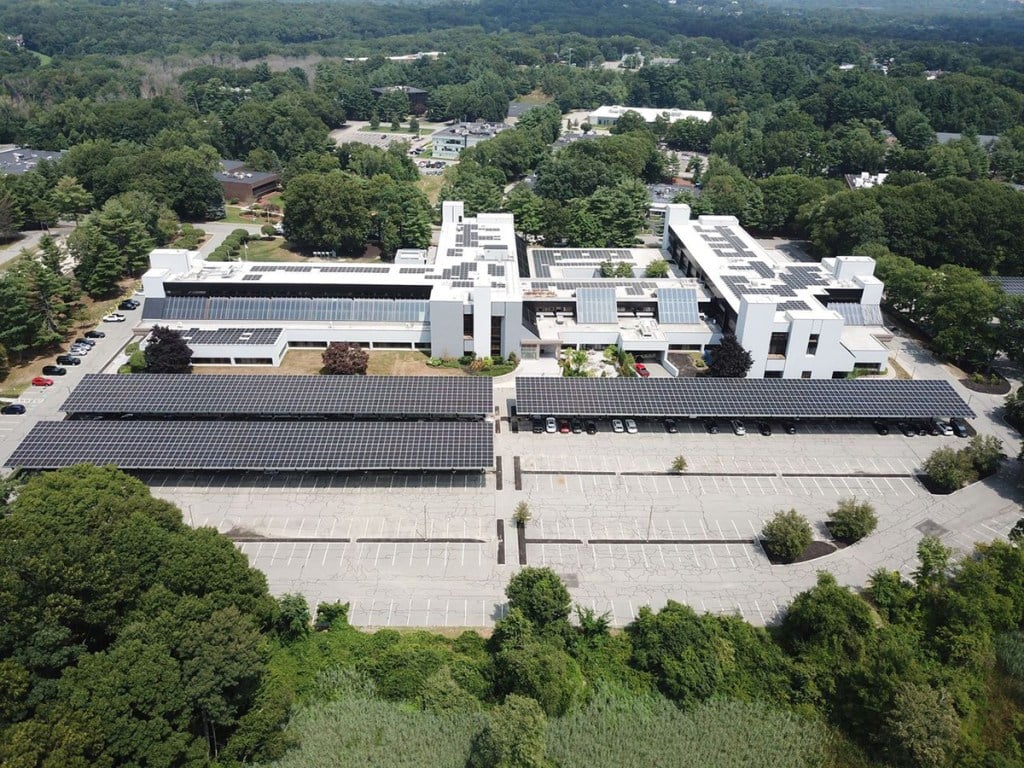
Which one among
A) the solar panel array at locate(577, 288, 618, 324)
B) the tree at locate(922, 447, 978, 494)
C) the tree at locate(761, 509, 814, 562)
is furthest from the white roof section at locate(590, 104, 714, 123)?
the tree at locate(761, 509, 814, 562)

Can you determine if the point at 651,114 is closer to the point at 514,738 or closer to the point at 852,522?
the point at 852,522

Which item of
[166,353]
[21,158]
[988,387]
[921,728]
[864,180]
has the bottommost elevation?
[988,387]

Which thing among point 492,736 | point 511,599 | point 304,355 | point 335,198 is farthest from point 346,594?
point 335,198

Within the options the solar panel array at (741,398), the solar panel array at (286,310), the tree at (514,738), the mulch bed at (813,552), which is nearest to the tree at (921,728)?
the mulch bed at (813,552)

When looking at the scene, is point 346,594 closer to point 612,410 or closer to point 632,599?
point 632,599

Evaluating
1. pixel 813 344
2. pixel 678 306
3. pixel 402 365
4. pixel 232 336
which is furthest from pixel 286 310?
pixel 813 344

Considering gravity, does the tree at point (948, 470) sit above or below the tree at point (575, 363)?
above

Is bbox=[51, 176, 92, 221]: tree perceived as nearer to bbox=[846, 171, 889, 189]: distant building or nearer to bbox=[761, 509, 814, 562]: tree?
bbox=[761, 509, 814, 562]: tree

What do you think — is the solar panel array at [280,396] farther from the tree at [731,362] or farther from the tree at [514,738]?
the tree at [514,738]
